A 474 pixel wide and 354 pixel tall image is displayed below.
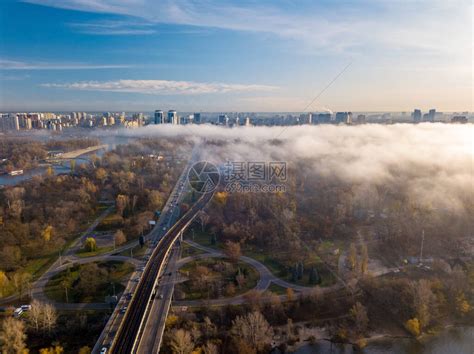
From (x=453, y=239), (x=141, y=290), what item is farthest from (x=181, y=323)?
(x=453, y=239)

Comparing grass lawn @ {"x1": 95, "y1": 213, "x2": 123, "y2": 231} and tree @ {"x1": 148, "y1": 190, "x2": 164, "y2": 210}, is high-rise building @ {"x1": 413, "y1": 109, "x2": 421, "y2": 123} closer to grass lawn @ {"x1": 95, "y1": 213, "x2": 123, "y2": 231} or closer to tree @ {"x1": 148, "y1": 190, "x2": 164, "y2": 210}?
tree @ {"x1": 148, "y1": 190, "x2": 164, "y2": 210}

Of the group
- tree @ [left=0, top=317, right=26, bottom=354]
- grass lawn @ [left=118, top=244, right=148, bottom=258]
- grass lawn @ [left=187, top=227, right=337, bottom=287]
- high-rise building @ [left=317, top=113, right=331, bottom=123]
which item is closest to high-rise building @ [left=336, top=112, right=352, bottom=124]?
high-rise building @ [left=317, top=113, right=331, bottom=123]

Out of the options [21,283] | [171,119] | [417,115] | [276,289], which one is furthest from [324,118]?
[21,283]

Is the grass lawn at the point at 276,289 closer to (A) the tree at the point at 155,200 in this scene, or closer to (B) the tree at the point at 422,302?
(B) the tree at the point at 422,302

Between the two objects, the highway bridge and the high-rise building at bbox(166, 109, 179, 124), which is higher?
the high-rise building at bbox(166, 109, 179, 124)

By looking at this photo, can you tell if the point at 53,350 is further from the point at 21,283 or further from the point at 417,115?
the point at 417,115

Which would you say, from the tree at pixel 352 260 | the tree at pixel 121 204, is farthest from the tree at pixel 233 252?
the tree at pixel 121 204

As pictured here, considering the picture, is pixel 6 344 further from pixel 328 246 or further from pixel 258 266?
pixel 328 246
